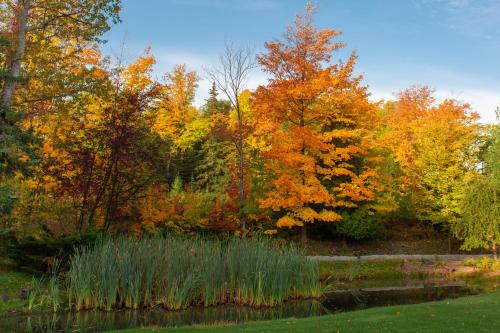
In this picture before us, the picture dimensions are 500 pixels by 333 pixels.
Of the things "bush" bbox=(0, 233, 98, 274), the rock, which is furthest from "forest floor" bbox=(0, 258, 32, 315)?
"bush" bbox=(0, 233, 98, 274)

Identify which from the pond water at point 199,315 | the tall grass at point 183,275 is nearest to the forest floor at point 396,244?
the pond water at point 199,315

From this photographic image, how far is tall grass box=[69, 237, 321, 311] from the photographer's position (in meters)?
11.7

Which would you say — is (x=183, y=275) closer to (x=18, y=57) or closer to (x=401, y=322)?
(x=401, y=322)

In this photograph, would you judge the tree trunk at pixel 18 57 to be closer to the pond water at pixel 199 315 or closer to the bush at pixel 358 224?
the pond water at pixel 199 315

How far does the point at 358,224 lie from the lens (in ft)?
72.1

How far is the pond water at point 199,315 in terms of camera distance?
33.8 ft

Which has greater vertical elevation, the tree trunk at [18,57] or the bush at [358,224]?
the tree trunk at [18,57]

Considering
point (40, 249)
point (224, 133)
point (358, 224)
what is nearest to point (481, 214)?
point (358, 224)

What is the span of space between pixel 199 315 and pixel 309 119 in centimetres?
1153

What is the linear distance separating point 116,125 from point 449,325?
12217 mm

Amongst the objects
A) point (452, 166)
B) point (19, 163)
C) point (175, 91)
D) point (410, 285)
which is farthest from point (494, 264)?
point (175, 91)

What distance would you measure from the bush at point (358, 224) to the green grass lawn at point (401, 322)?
11.3m

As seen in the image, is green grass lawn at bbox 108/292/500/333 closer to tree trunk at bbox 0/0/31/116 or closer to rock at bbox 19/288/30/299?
rock at bbox 19/288/30/299

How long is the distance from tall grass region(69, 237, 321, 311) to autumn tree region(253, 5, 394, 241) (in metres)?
5.92
